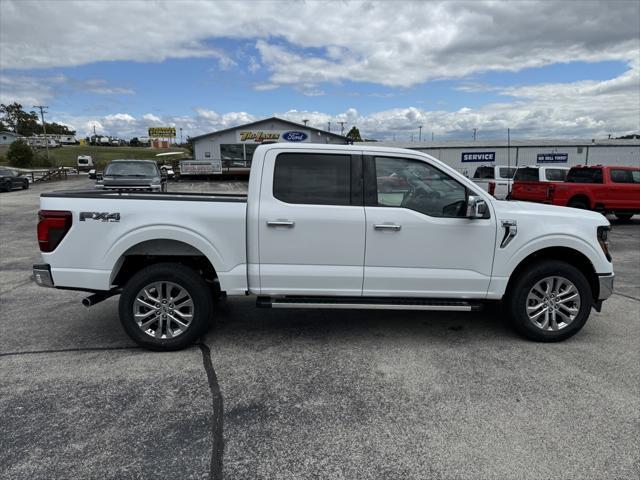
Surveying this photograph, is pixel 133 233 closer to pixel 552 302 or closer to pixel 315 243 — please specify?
pixel 315 243

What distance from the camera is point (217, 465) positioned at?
2.70 m

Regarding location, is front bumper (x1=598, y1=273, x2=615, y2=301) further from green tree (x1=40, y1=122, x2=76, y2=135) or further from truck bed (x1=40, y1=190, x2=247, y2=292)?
green tree (x1=40, y1=122, x2=76, y2=135)

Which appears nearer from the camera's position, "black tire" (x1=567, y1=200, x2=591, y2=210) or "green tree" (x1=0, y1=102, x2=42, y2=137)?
"black tire" (x1=567, y1=200, x2=591, y2=210)

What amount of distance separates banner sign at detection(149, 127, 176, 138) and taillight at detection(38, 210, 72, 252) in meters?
94.9

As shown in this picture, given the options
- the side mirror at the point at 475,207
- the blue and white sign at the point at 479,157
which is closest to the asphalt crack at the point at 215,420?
the side mirror at the point at 475,207

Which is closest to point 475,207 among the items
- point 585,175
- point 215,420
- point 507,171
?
point 215,420

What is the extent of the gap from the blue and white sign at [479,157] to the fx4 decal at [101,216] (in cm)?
3402

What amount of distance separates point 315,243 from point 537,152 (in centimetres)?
3641

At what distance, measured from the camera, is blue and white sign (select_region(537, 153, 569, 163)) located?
34438 mm

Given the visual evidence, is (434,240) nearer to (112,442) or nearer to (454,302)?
(454,302)

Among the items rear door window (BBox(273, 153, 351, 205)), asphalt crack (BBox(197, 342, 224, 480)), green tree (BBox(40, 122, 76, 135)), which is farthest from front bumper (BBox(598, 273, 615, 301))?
green tree (BBox(40, 122, 76, 135))

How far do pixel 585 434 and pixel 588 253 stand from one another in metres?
2.02

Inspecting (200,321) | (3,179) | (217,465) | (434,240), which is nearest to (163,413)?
(217,465)

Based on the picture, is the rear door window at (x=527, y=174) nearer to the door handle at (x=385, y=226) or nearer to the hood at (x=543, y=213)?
the hood at (x=543, y=213)
